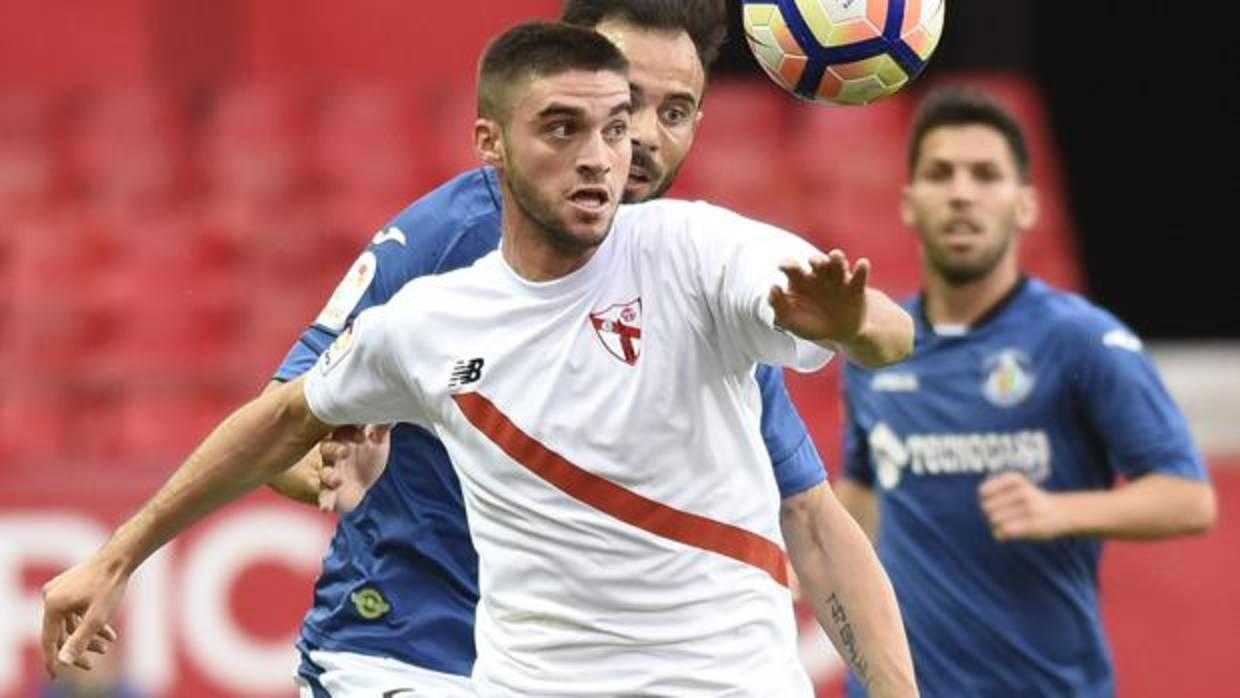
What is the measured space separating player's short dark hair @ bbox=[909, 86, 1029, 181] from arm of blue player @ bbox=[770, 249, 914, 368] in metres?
3.43

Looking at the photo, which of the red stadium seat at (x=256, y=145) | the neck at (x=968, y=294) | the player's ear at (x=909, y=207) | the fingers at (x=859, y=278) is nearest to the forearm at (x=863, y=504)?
the neck at (x=968, y=294)

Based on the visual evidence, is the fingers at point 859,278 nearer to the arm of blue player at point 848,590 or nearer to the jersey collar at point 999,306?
the arm of blue player at point 848,590

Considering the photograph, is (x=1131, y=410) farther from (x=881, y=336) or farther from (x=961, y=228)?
(x=881, y=336)

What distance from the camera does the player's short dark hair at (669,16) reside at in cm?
567

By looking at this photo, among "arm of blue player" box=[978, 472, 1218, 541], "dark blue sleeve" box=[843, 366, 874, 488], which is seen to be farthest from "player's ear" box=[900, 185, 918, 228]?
"arm of blue player" box=[978, 472, 1218, 541]

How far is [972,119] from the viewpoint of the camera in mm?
7816

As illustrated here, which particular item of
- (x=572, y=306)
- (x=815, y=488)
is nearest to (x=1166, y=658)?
(x=815, y=488)

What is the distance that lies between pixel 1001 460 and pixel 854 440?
0.50m

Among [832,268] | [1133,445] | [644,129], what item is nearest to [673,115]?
[644,129]

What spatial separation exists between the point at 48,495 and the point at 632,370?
5.03 meters

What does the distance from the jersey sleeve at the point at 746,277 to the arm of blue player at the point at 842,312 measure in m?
0.09

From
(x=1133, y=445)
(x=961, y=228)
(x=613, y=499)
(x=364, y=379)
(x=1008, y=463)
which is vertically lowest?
(x=1008, y=463)

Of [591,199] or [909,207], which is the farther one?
[909,207]

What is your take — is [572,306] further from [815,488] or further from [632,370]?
[815,488]
